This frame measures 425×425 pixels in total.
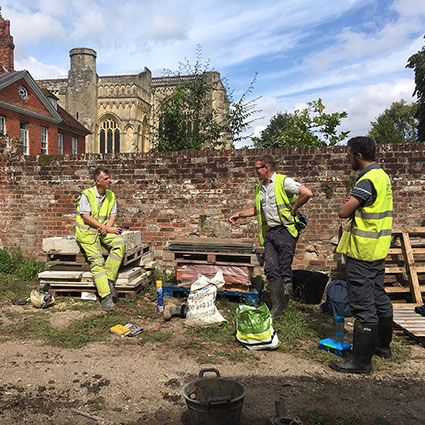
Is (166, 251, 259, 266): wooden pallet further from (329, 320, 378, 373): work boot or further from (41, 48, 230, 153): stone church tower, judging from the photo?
(41, 48, 230, 153): stone church tower

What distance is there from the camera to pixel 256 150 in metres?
6.38

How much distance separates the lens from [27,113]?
21125 mm

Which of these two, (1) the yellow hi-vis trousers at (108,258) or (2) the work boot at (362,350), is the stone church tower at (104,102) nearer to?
(1) the yellow hi-vis trousers at (108,258)

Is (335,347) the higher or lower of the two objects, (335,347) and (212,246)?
the lower

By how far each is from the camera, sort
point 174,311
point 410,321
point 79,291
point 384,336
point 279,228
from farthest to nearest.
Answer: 1. point 79,291
2. point 174,311
3. point 279,228
4. point 410,321
5. point 384,336

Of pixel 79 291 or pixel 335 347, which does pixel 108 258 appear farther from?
pixel 335 347

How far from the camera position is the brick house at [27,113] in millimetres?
19703

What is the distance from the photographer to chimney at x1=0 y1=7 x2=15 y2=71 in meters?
23.7

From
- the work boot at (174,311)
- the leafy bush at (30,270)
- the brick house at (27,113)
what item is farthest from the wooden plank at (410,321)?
the brick house at (27,113)

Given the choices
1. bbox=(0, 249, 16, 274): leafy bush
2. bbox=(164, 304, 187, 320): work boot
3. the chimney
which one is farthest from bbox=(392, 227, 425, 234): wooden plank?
the chimney

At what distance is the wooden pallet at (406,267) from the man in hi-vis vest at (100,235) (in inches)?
160

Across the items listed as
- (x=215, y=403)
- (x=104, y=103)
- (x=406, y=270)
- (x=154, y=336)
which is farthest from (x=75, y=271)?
(x=104, y=103)

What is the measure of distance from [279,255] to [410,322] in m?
1.76

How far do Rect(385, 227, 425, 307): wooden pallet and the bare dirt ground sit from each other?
1.34m
